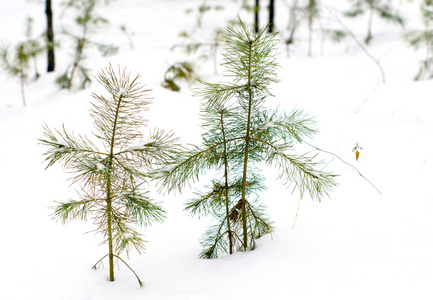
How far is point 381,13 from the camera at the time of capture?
8.95 metres

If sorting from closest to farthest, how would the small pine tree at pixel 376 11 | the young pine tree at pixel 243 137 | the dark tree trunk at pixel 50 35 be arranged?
the young pine tree at pixel 243 137 → the dark tree trunk at pixel 50 35 → the small pine tree at pixel 376 11

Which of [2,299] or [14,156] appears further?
[14,156]

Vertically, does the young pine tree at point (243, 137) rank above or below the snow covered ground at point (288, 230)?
above

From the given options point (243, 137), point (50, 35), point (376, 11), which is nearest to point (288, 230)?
point (243, 137)

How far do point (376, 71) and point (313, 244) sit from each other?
4720 mm

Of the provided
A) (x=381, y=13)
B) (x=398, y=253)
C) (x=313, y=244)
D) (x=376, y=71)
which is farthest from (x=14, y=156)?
(x=381, y=13)

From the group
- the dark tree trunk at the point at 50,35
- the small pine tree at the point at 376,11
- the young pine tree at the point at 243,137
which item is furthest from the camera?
the small pine tree at the point at 376,11

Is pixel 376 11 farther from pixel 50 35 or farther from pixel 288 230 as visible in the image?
pixel 288 230

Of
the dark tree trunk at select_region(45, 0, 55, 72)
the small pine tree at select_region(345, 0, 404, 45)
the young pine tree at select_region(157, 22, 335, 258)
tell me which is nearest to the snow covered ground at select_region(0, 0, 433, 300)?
the young pine tree at select_region(157, 22, 335, 258)

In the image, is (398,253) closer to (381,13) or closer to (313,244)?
(313,244)

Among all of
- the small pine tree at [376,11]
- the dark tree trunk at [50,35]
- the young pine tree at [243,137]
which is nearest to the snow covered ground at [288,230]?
the young pine tree at [243,137]

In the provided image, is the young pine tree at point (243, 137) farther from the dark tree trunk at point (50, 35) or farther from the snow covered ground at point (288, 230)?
the dark tree trunk at point (50, 35)

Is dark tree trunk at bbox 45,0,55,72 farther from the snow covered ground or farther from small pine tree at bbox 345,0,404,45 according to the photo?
small pine tree at bbox 345,0,404,45

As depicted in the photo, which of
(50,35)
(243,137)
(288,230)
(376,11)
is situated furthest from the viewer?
(376,11)
